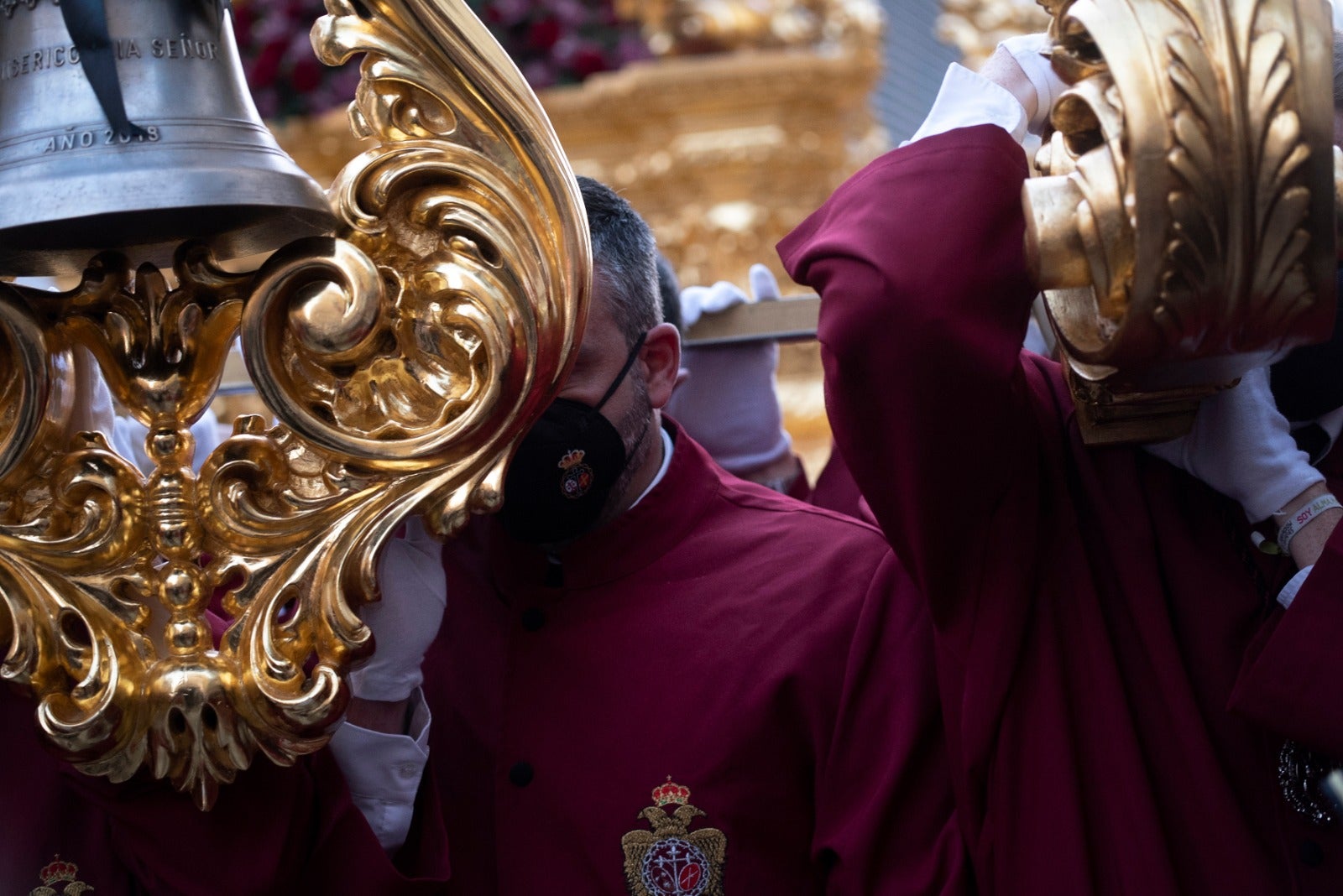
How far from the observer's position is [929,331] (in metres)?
1.17

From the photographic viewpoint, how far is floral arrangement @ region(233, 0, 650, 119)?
14.9 feet

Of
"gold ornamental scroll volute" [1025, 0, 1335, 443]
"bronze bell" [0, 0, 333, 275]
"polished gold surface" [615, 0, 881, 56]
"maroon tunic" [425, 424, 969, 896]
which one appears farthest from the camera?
"polished gold surface" [615, 0, 881, 56]

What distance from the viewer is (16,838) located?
140 cm

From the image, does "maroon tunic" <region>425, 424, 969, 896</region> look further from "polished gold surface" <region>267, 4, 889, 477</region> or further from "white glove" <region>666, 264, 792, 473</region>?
"polished gold surface" <region>267, 4, 889, 477</region>

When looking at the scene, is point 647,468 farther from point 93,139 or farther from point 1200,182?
point 1200,182

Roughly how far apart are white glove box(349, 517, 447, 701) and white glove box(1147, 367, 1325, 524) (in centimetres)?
68

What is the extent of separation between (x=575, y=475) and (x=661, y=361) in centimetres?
23

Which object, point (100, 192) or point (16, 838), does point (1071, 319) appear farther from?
point (16, 838)

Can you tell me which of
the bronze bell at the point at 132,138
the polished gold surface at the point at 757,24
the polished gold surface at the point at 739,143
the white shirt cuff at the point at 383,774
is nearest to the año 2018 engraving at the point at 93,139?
the bronze bell at the point at 132,138

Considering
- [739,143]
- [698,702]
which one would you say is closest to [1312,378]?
[698,702]

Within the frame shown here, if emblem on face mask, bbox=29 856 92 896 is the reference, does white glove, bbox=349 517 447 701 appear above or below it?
above

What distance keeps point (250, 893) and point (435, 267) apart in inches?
21.9

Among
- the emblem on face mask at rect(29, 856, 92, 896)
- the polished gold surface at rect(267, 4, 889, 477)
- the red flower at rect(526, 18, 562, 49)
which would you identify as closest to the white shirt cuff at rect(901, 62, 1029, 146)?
the emblem on face mask at rect(29, 856, 92, 896)

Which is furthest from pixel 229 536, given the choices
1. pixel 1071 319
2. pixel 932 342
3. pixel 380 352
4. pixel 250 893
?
pixel 1071 319
